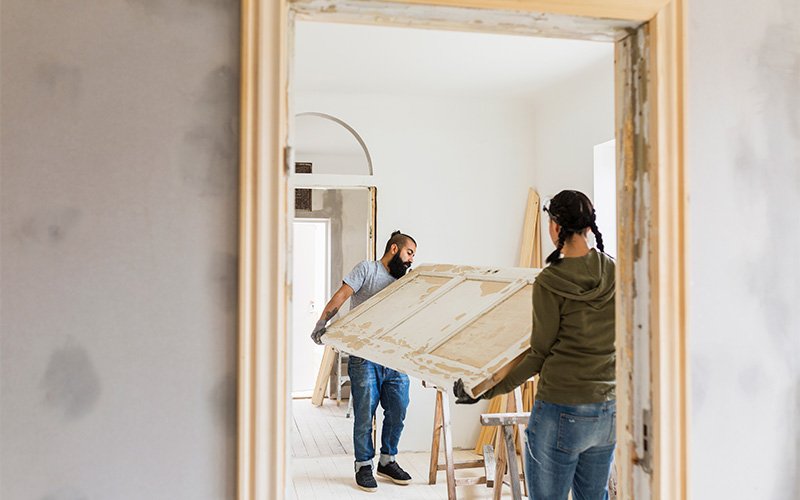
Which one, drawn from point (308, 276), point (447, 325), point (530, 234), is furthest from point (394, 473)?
point (308, 276)

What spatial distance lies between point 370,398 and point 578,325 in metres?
2.29

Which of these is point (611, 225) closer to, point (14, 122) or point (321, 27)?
point (321, 27)

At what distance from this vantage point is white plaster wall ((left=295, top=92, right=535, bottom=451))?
5.54m

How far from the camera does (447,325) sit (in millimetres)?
3178

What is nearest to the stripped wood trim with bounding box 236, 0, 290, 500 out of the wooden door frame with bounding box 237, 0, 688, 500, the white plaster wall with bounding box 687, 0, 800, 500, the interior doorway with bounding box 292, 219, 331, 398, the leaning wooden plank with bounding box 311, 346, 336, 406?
the wooden door frame with bounding box 237, 0, 688, 500

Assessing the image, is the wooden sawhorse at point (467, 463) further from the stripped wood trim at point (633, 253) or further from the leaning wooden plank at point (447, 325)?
the stripped wood trim at point (633, 253)

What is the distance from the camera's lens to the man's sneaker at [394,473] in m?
4.64

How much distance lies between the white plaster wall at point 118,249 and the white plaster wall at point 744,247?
105 cm

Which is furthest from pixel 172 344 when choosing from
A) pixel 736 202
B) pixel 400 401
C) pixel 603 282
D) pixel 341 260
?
pixel 341 260

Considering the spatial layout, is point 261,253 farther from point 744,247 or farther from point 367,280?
point 367,280

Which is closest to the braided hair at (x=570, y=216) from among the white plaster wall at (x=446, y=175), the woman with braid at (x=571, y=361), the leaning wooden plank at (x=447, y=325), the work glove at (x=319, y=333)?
the woman with braid at (x=571, y=361)

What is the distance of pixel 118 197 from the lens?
52.1 inches

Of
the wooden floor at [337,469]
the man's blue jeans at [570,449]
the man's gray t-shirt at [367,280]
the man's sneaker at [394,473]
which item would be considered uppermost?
the man's gray t-shirt at [367,280]

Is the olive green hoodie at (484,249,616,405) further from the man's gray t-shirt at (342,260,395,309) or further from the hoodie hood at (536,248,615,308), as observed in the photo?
the man's gray t-shirt at (342,260,395,309)
